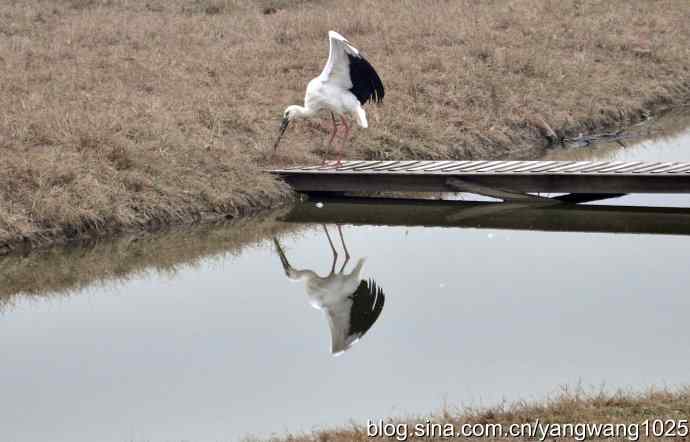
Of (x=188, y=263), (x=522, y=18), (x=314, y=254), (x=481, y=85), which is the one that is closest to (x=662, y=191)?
(x=314, y=254)

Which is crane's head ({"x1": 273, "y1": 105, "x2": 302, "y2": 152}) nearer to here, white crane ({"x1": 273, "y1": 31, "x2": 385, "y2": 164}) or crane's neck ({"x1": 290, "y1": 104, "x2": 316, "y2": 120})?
crane's neck ({"x1": 290, "y1": 104, "x2": 316, "y2": 120})

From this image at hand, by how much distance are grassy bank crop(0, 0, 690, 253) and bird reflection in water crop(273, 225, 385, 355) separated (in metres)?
1.82

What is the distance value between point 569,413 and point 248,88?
1065cm

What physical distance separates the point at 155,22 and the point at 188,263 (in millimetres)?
10165

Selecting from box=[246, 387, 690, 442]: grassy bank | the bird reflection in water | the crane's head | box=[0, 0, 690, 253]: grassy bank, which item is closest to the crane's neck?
the crane's head

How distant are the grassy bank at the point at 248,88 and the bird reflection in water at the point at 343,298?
182 centimetres

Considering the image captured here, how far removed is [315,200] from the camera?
14.1m

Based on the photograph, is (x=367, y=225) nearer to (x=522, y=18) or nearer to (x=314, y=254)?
(x=314, y=254)

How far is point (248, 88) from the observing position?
16391 millimetres

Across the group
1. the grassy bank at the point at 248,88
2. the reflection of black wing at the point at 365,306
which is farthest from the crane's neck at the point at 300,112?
the reflection of black wing at the point at 365,306

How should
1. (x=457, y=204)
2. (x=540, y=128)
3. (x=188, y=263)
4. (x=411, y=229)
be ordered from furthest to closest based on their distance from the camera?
(x=540, y=128) < (x=457, y=204) < (x=411, y=229) < (x=188, y=263)

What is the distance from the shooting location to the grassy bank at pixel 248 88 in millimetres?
12617

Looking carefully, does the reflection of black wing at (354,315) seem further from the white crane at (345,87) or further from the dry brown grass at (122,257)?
the white crane at (345,87)

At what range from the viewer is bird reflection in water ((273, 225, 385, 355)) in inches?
368
